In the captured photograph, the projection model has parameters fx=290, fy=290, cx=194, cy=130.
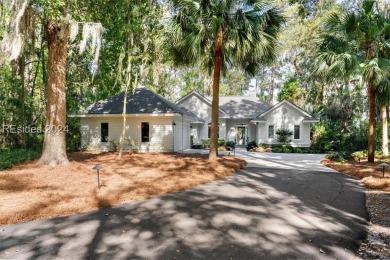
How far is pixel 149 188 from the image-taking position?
26.3 feet

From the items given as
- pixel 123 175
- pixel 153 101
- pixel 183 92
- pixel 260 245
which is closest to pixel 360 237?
pixel 260 245

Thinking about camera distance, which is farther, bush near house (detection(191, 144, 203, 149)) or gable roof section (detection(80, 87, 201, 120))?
bush near house (detection(191, 144, 203, 149))

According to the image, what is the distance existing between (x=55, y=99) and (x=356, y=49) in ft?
42.9

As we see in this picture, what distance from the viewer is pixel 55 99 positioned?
11.7 meters

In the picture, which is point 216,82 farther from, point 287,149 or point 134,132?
point 287,149

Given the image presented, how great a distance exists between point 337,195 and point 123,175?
→ 22.3ft

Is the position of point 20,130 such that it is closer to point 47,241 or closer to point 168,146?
point 168,146

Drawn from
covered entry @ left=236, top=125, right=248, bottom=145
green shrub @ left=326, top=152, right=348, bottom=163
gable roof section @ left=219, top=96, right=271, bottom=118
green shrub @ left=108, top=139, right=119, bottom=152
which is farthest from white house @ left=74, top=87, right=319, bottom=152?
green shrub @ left=326, top=152, right=348, bottom=163

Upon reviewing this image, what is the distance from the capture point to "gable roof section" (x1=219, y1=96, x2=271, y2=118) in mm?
29006

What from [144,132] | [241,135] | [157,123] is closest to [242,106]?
[241,135]

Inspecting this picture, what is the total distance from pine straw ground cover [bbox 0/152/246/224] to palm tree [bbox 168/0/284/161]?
12.3 feet

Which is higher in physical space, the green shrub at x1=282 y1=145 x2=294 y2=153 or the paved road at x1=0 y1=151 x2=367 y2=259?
the green shrub at x1=282 y1=145 x2=294 y2=153

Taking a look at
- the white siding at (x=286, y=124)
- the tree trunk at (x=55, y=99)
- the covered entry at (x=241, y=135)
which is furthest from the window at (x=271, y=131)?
the tree trunk at (x=55, y=99)

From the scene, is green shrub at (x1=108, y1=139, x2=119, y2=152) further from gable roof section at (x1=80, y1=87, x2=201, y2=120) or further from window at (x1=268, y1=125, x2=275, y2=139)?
window at (x1=268, y1=125, x2=275, y2=139)
